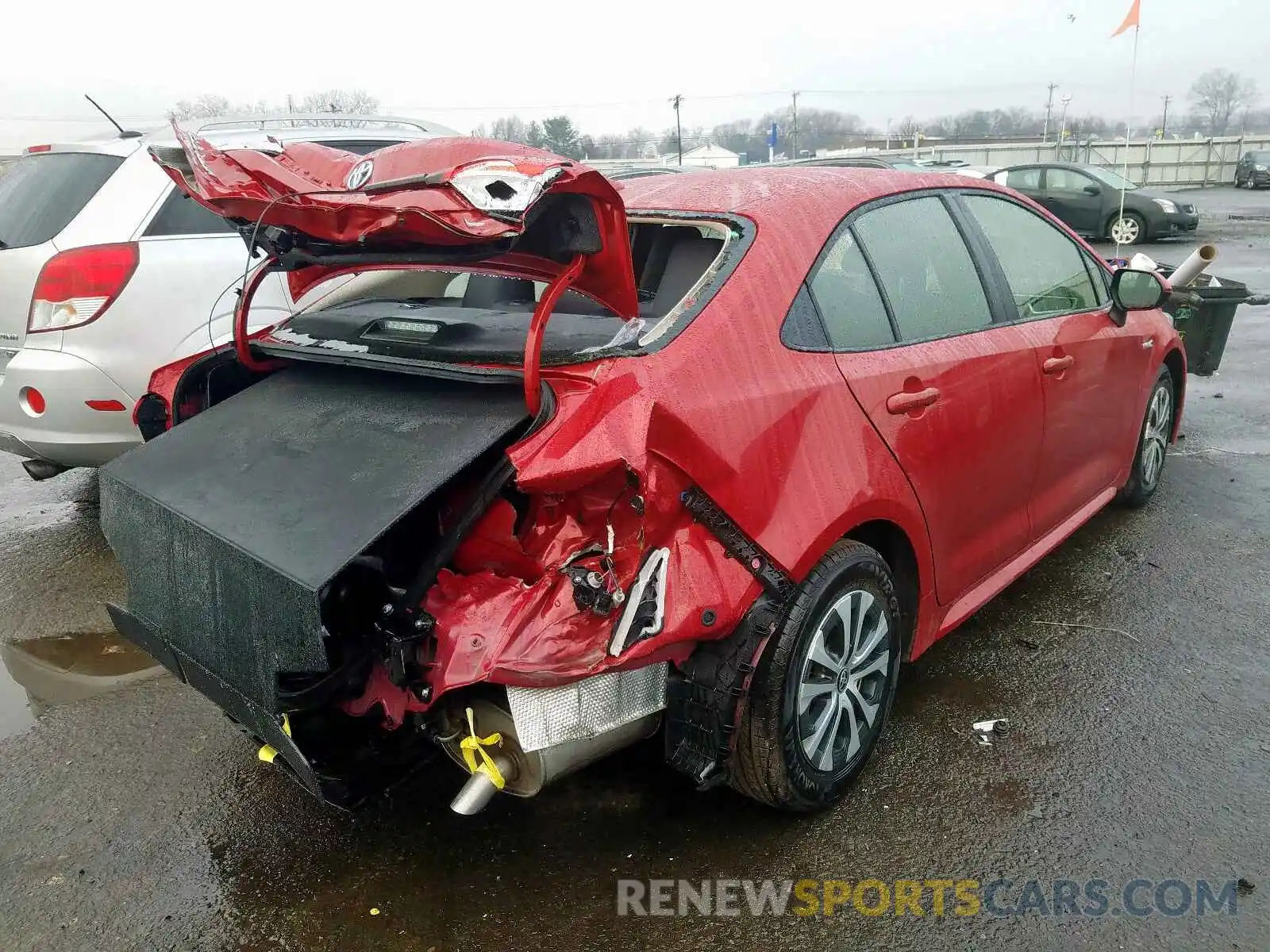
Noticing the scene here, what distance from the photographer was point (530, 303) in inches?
114

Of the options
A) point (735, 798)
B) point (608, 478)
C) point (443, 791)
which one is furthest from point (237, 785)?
point (608, 478)

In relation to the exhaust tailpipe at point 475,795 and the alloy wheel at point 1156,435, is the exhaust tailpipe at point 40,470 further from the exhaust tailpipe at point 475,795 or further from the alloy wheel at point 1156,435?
the alloy wheel at point 1156,435

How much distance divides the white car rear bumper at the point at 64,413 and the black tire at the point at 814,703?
3221mm

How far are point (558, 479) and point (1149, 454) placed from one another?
3.82m

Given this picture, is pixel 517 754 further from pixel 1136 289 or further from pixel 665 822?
pixel 1136 289

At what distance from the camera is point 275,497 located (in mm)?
2219

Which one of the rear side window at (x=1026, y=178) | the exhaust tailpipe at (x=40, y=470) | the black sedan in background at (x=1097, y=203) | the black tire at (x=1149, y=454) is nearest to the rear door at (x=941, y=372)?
the black tire at (x=1149, y=454)

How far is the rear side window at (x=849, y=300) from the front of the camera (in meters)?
2.53

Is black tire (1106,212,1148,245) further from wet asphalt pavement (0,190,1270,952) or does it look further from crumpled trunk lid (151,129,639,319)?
crumpled trunk lid (151,129,639,319)

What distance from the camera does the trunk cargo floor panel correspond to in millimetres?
2031

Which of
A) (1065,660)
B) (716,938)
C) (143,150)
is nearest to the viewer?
(716,938)

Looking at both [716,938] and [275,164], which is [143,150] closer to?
[275,164]

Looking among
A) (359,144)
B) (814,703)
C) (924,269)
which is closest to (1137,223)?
(359,144)

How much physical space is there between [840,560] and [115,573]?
11.5 feet
